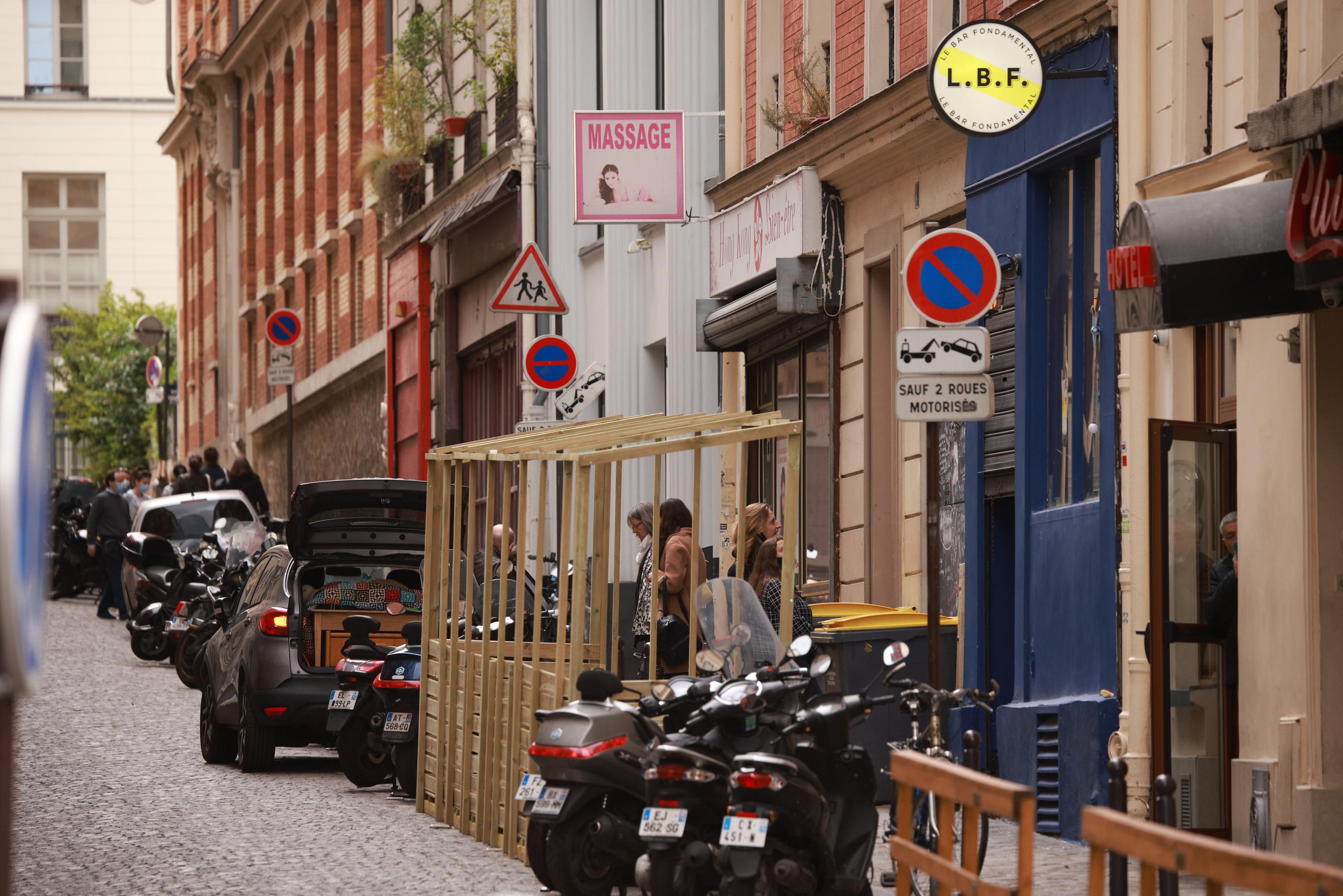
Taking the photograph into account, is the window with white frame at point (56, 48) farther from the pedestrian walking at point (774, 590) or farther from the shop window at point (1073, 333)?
the pedestrian walking at point (774, 590)

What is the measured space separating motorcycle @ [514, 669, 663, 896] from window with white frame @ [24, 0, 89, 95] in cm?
7258

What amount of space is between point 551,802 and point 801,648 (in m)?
1.31

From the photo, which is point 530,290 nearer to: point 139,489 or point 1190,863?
point 139,489

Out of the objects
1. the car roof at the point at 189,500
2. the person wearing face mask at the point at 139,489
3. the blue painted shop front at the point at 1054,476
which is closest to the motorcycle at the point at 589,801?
the blue painted shop front at the point at 1054,476

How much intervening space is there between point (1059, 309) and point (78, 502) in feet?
87.1

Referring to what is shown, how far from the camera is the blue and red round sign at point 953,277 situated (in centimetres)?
1199

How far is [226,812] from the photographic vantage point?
14.1 metres

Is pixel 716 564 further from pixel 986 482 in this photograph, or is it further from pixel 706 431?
pixel 706 431

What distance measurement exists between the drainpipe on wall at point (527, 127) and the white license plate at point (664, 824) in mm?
17434

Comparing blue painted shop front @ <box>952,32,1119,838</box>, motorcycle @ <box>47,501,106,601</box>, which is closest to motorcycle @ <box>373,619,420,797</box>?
blue painted shop front @ <box>952,32,1119,838</box>

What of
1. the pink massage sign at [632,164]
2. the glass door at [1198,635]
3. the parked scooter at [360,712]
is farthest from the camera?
the pink massage sign at [632,164]

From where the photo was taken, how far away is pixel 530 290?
22969 millimetres

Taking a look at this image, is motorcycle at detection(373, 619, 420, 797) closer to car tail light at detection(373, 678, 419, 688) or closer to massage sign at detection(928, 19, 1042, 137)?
car tail light at detection(373, 678, 419, 688)

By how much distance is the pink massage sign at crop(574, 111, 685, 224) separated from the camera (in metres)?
21.6
